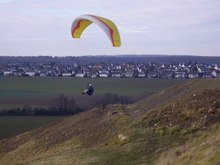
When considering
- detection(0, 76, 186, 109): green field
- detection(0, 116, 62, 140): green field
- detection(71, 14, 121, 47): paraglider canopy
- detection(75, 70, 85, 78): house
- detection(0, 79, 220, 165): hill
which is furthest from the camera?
detection(75, 70, 85, 78): house

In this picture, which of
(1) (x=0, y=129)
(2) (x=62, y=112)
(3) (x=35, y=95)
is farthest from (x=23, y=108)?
(3) (x=35, y=95)

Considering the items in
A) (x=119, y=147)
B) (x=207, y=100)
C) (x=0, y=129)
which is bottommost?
(x=0, y=129)

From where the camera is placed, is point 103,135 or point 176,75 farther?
point 176,75

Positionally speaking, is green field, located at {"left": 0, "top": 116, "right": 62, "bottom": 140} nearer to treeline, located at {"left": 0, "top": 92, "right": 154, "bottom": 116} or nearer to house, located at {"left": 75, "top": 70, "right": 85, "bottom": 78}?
treeline, located at {"left": 0, "top": 92, "right": 154, "bottom": 116}

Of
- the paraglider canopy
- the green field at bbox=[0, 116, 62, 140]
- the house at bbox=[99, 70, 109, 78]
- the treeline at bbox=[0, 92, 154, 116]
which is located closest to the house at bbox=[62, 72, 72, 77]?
the house at bbox=[99, 70, 109, 78]

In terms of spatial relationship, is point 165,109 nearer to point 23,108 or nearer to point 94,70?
point 23,108

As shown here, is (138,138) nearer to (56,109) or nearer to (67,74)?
(56,109)

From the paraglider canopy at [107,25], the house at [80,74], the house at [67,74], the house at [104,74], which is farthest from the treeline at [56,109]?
the house at [67,74]

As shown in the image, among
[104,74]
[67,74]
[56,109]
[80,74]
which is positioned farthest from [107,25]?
[67,74]
